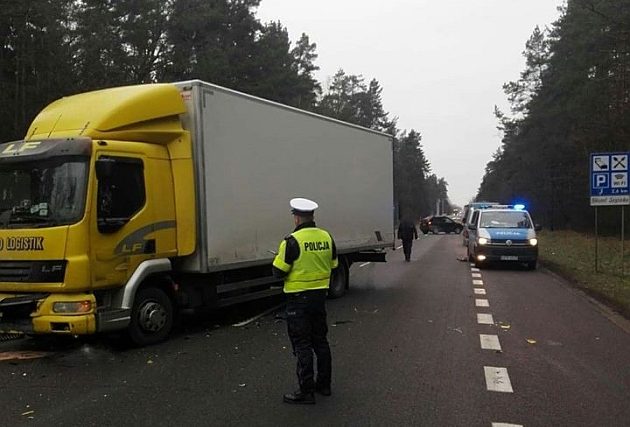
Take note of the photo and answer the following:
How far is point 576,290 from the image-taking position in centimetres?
1426

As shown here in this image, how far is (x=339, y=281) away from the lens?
1294 centimetres

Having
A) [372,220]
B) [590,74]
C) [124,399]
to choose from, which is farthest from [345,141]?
[590,74]

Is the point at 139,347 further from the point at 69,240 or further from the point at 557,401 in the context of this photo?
the point at 557,401

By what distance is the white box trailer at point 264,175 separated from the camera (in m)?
8.77

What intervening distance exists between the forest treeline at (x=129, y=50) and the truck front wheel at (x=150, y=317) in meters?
14.6

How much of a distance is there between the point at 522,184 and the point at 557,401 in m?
71.5

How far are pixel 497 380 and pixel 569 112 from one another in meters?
41.9

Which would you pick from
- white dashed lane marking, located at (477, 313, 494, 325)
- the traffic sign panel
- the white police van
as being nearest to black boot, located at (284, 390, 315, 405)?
white dashed lane marking, located at (477, 313, 494, 325)

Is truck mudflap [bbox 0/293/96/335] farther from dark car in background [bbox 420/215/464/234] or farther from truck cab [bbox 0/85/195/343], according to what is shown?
dark car in background [bbox 420/215/464/234]

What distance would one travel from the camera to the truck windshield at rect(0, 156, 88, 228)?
744 centimetres

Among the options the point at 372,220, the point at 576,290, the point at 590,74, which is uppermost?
the point at 590,74

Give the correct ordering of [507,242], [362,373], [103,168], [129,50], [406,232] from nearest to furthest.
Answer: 1. [362,373]
2. [103,168]
3. [507,242]
4. [406,232]
5. [129,50]

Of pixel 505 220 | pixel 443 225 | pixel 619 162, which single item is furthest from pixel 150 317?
pixel 443 225

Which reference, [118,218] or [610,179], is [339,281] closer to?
[118,218]
